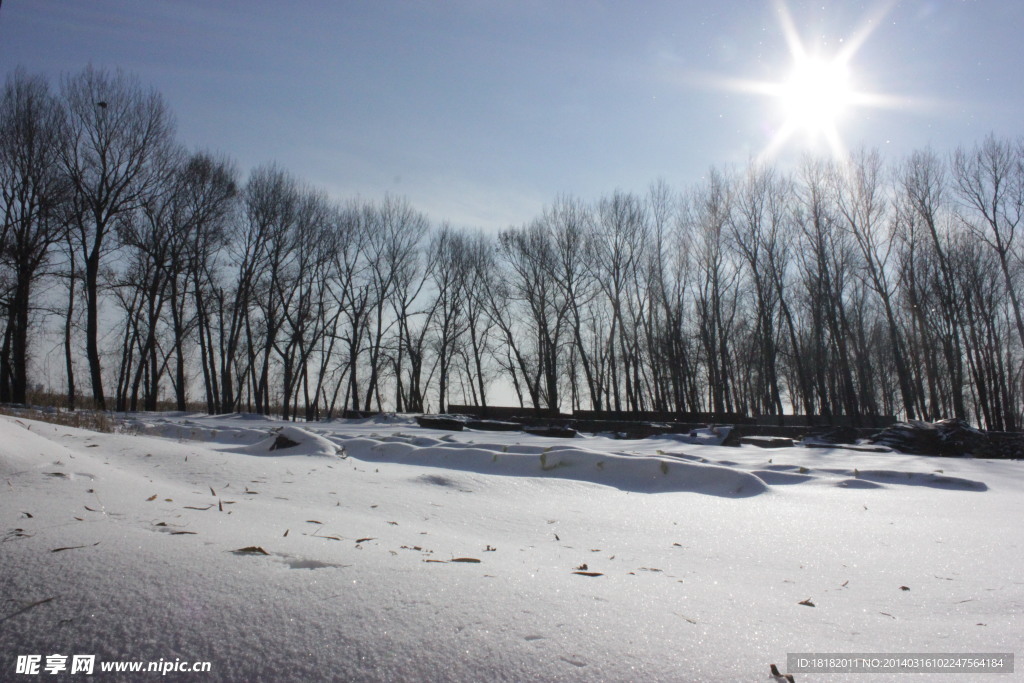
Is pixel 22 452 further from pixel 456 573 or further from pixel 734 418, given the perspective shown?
pixel 734 418

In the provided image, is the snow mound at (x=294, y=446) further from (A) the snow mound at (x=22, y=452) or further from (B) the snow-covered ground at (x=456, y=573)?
(A) the snow mound at (x=22, y=452)

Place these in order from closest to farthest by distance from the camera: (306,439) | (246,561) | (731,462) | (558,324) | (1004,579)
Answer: (246,561) < (1004,579) < (306,439) < (731,462) < (558,324)

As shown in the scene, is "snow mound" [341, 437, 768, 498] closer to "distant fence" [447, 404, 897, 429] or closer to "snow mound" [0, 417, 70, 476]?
"snow mound" [0, 417, 70, 476]

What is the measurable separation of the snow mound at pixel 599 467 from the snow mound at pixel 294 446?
0.67 m

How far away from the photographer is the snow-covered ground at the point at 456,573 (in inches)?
46.6

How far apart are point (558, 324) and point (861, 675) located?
2699cm

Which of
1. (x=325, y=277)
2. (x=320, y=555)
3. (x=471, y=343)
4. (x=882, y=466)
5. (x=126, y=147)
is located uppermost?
(x=126, y=147)

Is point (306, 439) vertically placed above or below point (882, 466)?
above

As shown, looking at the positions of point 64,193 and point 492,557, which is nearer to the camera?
point 492,557

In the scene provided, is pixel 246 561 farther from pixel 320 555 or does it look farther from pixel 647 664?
pixel 647 664

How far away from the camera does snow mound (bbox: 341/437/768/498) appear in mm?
4441

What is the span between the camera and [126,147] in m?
18.4

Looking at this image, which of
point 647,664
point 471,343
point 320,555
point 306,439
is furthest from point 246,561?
point 471,343

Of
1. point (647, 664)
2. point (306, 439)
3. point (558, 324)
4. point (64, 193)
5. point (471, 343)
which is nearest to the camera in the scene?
point (647, 664)
